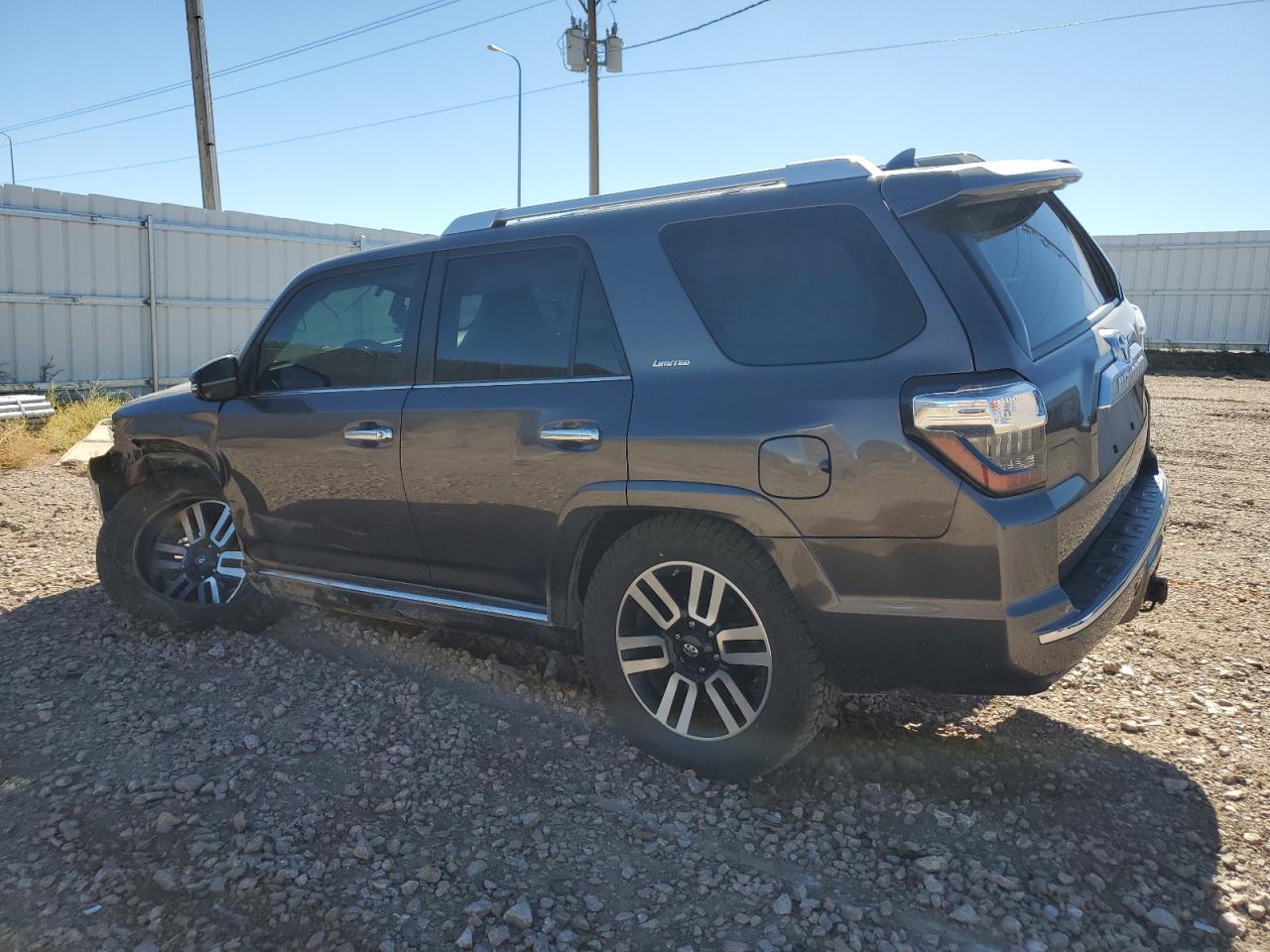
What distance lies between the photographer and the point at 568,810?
2.98m

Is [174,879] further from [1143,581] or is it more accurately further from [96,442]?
[96,442]

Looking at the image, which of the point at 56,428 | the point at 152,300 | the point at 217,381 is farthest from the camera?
the point at 152,300

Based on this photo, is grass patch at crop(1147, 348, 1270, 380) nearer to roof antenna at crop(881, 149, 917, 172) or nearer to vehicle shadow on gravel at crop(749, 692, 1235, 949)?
vehicle shadow on gravel at crop(749, 692, 1235, 949)

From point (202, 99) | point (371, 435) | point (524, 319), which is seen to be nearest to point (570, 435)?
point (524, 319)

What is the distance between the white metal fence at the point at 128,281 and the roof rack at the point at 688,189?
1093cm

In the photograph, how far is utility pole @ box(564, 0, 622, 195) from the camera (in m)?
21.0

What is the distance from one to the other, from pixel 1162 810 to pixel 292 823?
2567 mm

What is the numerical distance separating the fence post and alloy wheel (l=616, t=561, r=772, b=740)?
495 inches

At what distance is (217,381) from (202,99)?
1342 centimetres

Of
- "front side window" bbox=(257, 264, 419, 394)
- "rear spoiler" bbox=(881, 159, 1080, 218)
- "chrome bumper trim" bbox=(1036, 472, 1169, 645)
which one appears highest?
"rear spoiler" bbox=(881, 159, 1080, 218)

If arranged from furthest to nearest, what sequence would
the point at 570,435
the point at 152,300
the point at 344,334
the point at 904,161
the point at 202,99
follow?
1. the point at 202,99
2. the point at 152,300
3. the point at 344,334
4. the point at 570,435
5. the point at 904,161

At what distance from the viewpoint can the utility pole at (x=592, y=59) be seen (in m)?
21.0

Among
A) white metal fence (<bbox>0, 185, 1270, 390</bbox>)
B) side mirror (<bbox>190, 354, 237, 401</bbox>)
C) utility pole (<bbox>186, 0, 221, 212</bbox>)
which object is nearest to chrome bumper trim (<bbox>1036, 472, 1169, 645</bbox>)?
side mirror (<bbox>190, 354, 237, 401</bbox>)

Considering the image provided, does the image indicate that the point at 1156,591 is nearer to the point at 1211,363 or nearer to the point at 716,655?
the point at 716,655
